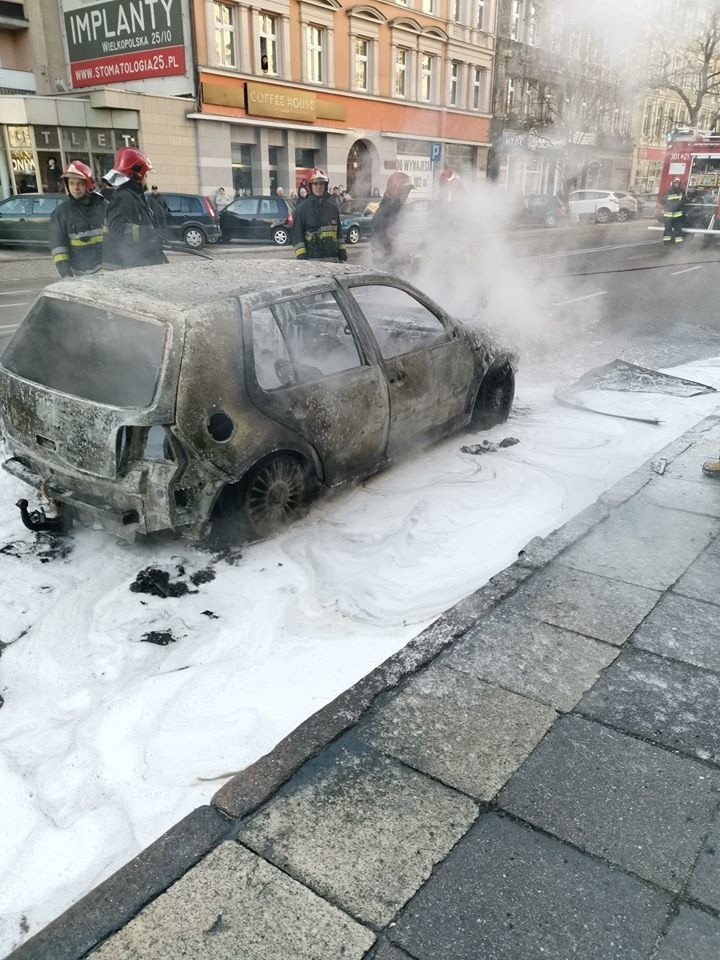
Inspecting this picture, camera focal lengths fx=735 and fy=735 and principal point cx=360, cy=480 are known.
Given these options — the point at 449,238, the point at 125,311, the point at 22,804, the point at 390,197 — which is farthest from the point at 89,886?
the point at 449,238

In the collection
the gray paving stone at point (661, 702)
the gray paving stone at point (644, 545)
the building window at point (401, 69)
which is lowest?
the gray paving stone at point (644, 545)

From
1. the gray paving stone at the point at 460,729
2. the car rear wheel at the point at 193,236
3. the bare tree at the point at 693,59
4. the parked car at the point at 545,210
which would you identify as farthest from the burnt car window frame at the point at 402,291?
the parked car at the point at 545,210

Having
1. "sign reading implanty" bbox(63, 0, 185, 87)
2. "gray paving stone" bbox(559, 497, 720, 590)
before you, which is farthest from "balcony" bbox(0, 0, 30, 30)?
"gray paving stone" bbox(559, 497, 720, 590)

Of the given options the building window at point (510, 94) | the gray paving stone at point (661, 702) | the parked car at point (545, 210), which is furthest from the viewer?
the parked car at point (545, 210)

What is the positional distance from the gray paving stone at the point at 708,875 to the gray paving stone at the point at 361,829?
2.03ft

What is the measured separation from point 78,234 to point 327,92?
26568 mm

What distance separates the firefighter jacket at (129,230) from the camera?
6.54m

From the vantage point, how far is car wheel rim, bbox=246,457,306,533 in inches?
154

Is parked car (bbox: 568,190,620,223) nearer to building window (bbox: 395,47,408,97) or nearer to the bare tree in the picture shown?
building window (bbox: 395,47,408,97)

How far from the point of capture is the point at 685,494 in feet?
15.0

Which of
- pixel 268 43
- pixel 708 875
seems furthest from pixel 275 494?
pixel 268 43

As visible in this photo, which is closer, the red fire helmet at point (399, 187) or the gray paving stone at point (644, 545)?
the gray paving stone at point (644, 545)

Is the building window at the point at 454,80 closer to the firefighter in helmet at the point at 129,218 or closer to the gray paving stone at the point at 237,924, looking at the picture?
the firefighter in helmet at the point at 129,218

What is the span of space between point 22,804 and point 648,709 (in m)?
2.17
